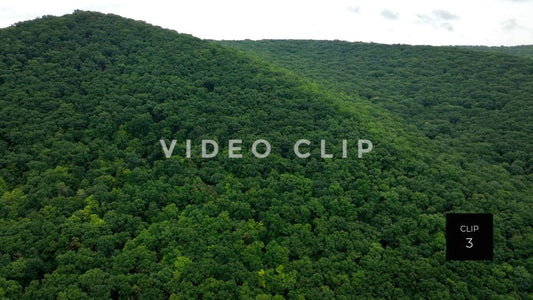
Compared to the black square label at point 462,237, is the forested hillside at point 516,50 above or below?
above

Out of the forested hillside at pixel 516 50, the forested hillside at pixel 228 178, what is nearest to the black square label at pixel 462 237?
the forested hillside at pixel 228 178

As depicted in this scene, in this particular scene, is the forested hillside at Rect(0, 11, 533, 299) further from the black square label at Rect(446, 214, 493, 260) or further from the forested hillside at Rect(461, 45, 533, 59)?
the forested hillside at Rect(461, 45, 533, 59)

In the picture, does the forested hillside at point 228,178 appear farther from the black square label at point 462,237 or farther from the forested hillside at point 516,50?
the forested hillside at point 516,50

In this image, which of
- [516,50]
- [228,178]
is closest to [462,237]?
[228,178]

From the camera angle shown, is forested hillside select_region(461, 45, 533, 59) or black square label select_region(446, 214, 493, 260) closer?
black square label select_region(446, 214, 493, 260)

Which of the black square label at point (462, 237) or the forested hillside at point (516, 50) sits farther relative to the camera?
the forested hillside at point (516, 50)

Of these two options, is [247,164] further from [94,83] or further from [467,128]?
[467,128]

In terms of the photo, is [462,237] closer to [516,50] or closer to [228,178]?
[228,178]

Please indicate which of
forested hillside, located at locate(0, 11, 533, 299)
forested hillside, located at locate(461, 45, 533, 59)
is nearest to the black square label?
forested hillside, located at locate(0, 11, 533, 299)

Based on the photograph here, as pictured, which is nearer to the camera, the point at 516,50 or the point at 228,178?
the point at 228,178
